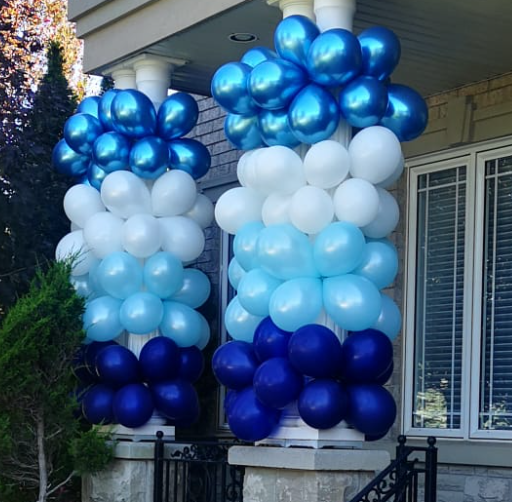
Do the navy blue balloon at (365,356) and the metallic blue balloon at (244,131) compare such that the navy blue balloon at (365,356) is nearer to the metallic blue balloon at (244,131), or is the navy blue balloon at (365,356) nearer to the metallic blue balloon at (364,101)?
the metallic blue balloon at (364,101)

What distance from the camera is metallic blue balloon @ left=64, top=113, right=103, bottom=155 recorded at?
27.9 ft

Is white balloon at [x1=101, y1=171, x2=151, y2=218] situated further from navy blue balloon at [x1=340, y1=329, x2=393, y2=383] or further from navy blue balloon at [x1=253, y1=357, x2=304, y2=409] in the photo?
navy blue balloon at [x1=340, y1=329, x2=393, y2=383]

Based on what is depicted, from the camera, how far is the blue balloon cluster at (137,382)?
7.97 m

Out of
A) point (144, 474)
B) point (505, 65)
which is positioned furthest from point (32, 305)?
point (505, 65)

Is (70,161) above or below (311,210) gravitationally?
above

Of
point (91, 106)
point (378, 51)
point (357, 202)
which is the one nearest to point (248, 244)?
point (357, 202)

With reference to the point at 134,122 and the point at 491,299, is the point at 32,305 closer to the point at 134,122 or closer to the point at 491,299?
the point at 134,122

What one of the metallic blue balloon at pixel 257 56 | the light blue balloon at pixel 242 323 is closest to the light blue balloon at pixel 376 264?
the light blue balloon at pixel 242 323

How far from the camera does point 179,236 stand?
8.23 metres

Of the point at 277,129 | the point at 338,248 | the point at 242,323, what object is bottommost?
the point at 242,323

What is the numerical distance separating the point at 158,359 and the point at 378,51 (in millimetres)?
2793

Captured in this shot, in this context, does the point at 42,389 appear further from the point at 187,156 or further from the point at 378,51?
the point at 378,51

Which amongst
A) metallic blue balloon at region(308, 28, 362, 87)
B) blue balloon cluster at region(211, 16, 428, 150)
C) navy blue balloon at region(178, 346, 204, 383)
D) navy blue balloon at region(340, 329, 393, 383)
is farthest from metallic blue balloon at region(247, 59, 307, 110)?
navy blue balloon at region(178, 346, 204, 383)

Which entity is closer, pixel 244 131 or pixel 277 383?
pixel 277 383
